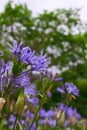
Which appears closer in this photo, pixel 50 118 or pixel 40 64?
pixel 40 64

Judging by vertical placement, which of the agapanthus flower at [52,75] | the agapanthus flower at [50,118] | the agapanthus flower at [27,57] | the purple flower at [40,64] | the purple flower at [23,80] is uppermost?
the agapanthus flower at [27,57]

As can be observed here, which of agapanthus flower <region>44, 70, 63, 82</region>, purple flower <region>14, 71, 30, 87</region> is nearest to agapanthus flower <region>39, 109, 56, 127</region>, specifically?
agapanthus flower <region>44, 70, 63, 82</region>

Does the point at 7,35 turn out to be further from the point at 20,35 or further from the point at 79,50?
the point at 79,50

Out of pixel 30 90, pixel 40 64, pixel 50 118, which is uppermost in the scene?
pixel 40 64

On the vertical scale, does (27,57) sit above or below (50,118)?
above

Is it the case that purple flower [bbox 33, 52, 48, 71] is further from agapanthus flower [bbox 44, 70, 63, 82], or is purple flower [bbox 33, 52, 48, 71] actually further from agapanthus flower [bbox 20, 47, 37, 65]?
agapanthus flower [bbox 44, 70, 63, 82]

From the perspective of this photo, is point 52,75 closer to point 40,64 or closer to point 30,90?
point 30,90

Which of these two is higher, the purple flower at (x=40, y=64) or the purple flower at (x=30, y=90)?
the purple flower at (x=40, y=64)

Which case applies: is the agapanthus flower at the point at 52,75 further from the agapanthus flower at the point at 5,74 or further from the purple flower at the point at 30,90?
the agapanthus flower at the point at 5,74

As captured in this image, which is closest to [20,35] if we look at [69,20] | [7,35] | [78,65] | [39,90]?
[7,35]

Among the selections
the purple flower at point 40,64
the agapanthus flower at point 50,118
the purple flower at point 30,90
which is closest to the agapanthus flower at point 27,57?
the purple flower at point 40,64

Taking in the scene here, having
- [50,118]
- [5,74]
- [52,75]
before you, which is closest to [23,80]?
[5,74]
